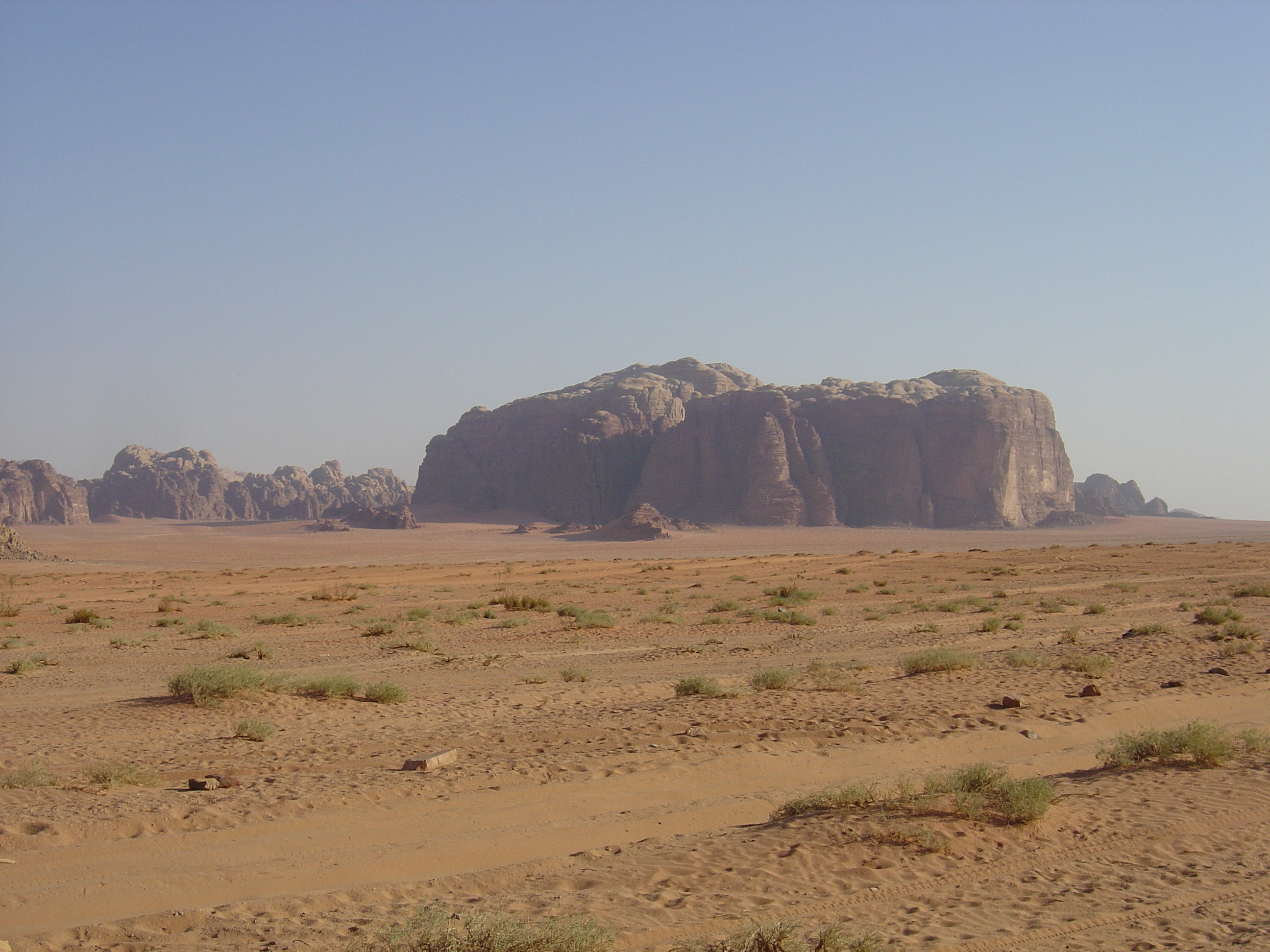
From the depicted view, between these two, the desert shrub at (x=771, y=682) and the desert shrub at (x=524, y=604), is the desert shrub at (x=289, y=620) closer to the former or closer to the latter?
the desert shrub at (x=524, y=604)

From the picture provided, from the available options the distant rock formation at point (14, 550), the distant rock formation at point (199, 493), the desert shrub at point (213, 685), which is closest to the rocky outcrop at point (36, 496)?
the distant rock formation at point (199, 493)

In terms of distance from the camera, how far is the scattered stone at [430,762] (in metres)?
8.43

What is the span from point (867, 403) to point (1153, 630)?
289 ft

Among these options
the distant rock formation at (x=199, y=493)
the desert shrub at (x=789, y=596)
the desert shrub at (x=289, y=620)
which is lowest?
the desert shrub at (x=289, y=620)

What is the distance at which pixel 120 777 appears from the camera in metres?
7.71

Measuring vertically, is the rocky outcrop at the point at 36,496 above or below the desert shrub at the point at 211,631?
above

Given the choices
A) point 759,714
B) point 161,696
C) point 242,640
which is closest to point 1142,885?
point 759,714

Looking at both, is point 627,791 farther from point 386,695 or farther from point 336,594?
point 336,594

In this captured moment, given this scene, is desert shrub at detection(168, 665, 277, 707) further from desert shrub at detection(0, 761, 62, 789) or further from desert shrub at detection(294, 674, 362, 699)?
desert shrub at detection(0, 761, 62, 789)

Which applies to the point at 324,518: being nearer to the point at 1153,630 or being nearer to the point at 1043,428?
the point at 1043,428

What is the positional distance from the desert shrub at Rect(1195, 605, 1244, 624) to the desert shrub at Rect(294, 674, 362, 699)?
17.0 m

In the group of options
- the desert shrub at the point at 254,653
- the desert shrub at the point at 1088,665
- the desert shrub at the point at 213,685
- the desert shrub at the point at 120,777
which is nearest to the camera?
the desert shrub at the point at 120,777

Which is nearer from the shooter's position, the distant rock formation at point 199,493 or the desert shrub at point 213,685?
the desert shrub at point 213,685

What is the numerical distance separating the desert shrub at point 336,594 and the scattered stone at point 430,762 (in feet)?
73.6
